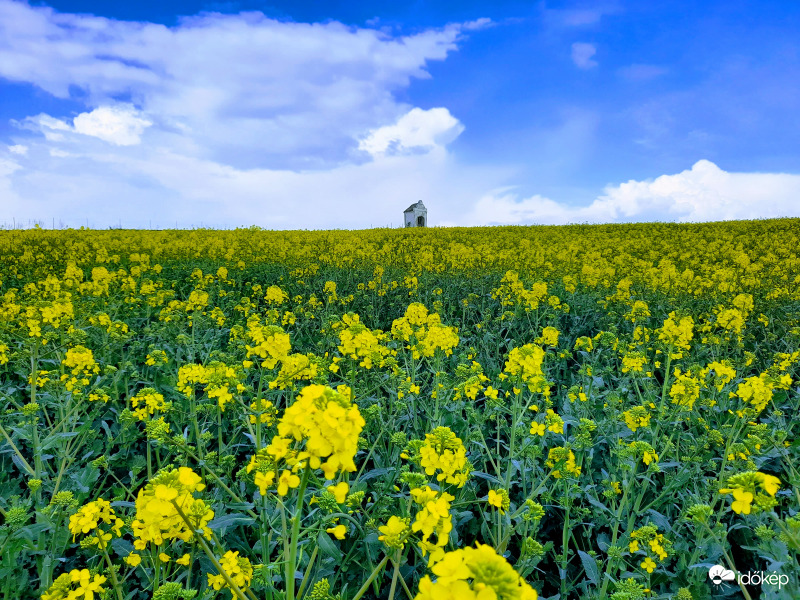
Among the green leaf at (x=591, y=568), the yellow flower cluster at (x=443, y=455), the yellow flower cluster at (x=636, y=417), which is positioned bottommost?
the green leaf at (x=591, y=568)

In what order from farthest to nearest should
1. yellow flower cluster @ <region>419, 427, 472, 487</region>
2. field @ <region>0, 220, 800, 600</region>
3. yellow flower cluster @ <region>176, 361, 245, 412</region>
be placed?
1. yellow flower cluster @ <region>176, 361, 245, 412</region>
2. yellow flower cluster @ <region>419, 427, 472, 487</region>
3. field @ <region>0, 220, 800, 600</region>

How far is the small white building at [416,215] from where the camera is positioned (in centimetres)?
4338

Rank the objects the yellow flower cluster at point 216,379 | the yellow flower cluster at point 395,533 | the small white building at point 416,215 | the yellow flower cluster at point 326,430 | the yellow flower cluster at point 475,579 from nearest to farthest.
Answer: the yellow flower cluster at point 475,579 → the yellow flower cluster at point 326,430 → the yellow flower cluster at point 395,533 → the yellow flower cluster at point 216,379 → the small white building at point 416,215

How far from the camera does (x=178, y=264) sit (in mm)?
11672

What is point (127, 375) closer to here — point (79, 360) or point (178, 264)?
point (79, 360)

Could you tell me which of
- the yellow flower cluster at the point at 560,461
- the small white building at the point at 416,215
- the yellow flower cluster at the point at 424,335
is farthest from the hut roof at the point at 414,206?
the yellow flower cluster at the point at 560,461

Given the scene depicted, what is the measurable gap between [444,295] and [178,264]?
24.1ft

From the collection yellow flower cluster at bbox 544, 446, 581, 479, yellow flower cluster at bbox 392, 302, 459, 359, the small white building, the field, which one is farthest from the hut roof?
yellow flower cluster at bbox 544, 446, 581, 479

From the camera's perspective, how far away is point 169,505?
4.39 feet

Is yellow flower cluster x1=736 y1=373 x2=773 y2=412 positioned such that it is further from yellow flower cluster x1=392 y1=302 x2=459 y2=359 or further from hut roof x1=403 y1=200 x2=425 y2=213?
hut roof x1=403 y1=200 x2=425 y2=213

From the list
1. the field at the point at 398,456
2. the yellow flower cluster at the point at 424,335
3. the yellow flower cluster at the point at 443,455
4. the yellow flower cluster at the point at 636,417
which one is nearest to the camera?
the field at the point at 398,456

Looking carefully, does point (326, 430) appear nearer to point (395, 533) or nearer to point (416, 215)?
point (395, 533)

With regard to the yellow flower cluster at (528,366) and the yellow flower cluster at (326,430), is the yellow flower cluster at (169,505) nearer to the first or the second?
the yellow flower cluster at (326,430)

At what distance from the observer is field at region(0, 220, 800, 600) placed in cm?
172
